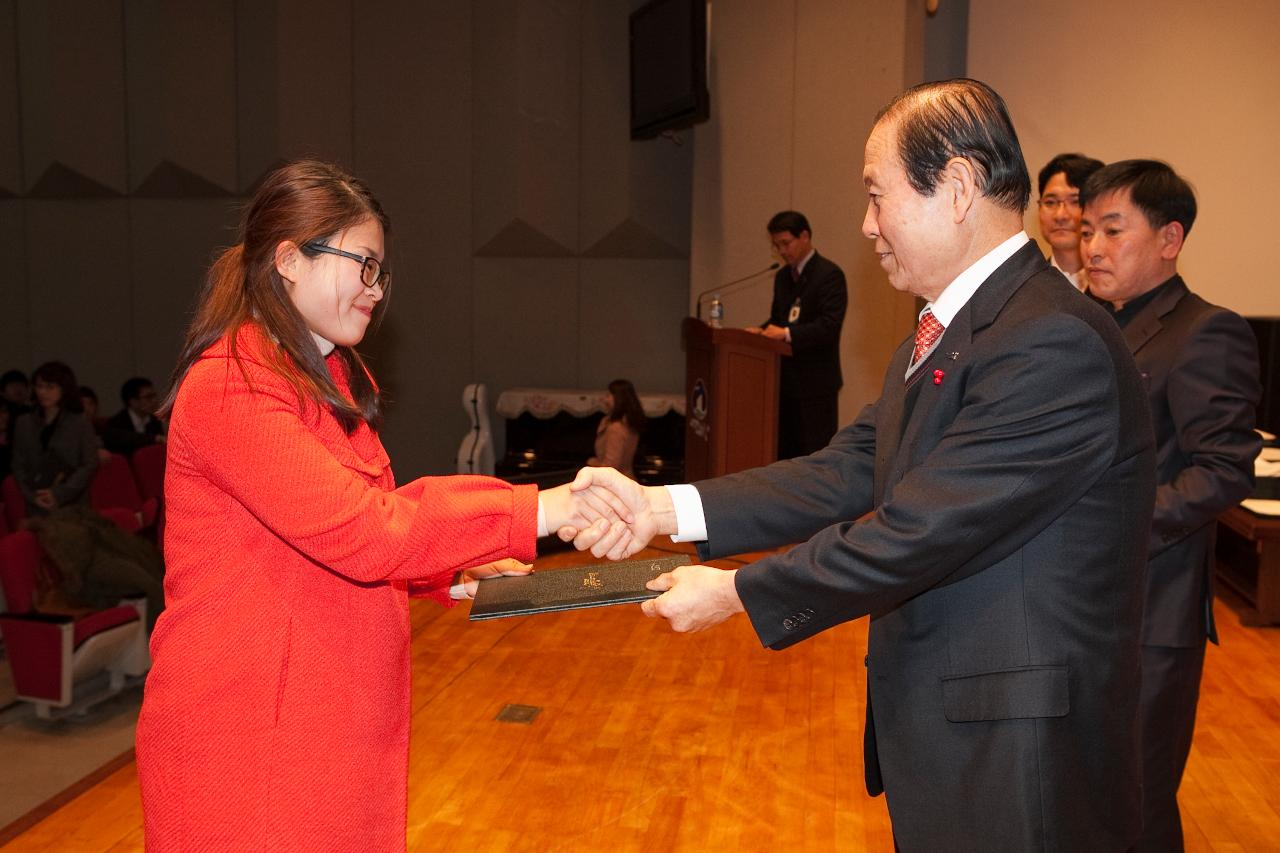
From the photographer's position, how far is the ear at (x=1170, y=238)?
90.1 inches

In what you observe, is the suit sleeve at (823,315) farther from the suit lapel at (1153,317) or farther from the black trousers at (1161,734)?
the black trousers at (1161,734)

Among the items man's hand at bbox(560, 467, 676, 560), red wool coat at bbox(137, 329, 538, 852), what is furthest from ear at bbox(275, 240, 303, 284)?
man's hand at bbox(560, 467, 676, 560)

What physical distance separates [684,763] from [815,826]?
20.3 inches

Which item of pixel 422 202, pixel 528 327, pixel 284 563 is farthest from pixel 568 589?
pixel 422 202

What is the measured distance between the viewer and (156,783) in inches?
54.0

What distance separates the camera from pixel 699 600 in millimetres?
1643

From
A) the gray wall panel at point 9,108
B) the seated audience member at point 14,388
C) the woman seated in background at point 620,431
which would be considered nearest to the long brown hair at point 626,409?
the woman seated in background at point 620,431

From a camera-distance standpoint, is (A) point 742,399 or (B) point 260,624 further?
(A) point 742,399

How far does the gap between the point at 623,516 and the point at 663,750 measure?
165cm

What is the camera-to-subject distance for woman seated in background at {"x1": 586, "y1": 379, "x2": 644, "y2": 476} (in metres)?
6.35

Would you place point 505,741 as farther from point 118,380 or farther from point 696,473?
point 118,380

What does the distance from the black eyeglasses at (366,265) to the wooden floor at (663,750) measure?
5.84 ft

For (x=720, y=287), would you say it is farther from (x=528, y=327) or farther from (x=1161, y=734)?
(x=1161, y=734)

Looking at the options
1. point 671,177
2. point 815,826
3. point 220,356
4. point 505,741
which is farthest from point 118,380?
point 220,356
